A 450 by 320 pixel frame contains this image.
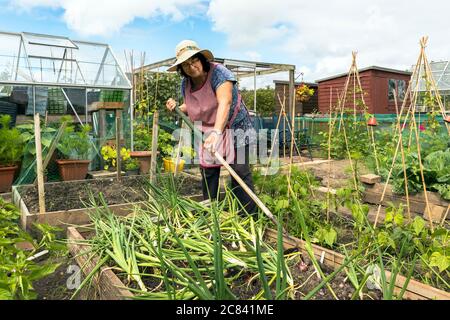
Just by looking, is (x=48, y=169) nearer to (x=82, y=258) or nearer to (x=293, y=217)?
(x=82, y=258)

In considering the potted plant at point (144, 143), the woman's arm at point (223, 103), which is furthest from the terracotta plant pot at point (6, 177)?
the woman's arm at point (223, 103)

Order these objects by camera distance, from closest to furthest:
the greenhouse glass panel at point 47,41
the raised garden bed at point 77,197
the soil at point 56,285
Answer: the soil at point 56,285 → the raised garden bed at point 77,197 → the greenhouse glass panel at point 47,41

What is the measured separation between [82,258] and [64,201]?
164 centimetres

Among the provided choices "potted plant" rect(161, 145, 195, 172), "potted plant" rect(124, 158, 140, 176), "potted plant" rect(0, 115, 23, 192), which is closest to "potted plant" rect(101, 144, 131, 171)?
"potted plant" rect(124, 158, 140, 176)

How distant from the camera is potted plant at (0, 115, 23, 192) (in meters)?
4.75

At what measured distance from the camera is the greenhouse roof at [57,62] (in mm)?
5844

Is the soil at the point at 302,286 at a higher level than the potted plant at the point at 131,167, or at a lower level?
lower

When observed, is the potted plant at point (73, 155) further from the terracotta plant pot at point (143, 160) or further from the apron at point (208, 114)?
the apron at point (208, 114)

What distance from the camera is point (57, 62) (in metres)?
6.48

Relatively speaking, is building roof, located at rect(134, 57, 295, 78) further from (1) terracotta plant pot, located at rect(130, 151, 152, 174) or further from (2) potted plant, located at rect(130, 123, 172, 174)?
(1) terracotta plant pot, located at rect(130, 151, 152, 174)

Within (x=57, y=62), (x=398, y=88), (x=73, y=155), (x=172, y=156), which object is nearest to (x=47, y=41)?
(x=57, y=62)

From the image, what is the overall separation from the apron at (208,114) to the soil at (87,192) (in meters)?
0.62

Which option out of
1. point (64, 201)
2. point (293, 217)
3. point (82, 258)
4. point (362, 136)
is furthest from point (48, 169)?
point (362, 136)

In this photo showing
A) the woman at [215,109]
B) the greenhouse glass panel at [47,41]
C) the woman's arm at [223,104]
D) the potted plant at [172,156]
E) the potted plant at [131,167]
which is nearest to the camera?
the woman's arm at [223,104]
